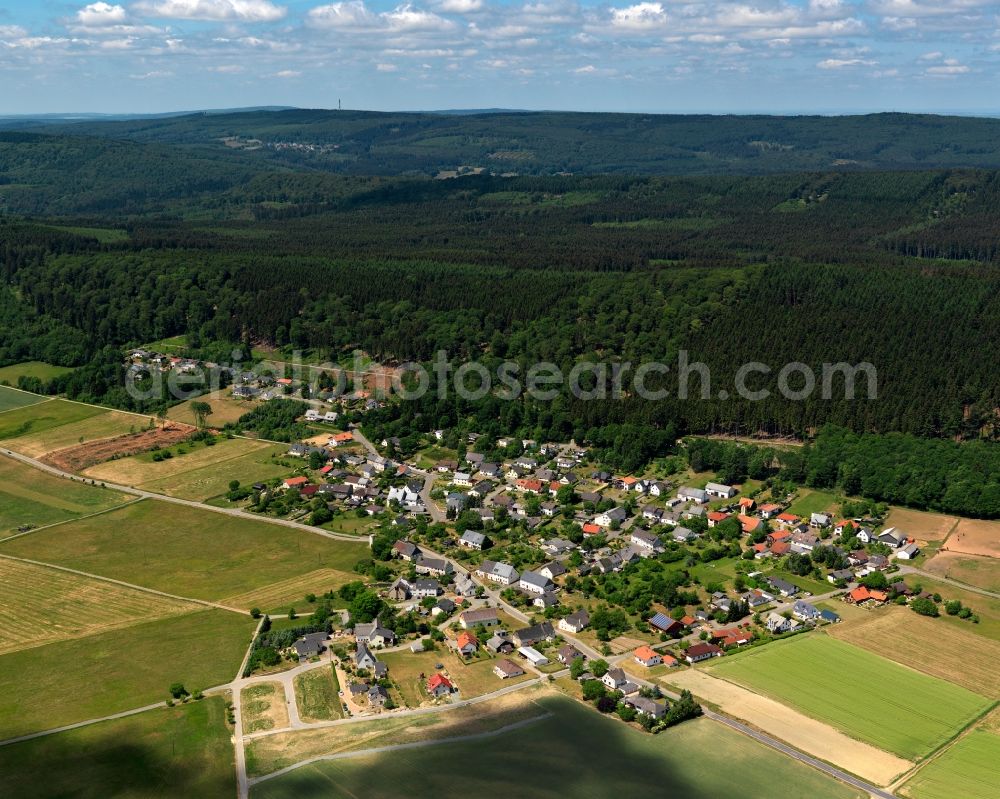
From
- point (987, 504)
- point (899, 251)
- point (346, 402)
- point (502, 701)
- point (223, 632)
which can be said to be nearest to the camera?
point (502, 701)

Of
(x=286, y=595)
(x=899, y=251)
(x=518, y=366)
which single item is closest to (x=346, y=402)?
(x=518, y=366)

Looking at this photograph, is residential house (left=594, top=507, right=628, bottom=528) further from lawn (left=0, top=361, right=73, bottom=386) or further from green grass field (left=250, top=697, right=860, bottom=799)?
lawn (left=0, top=361, right=73, bottom=386)

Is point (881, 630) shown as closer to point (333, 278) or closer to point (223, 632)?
point (223, 632)

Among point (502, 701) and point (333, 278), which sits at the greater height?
point (333, 278)

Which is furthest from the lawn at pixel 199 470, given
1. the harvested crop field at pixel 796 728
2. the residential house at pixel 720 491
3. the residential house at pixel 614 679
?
the harvested crop field at pixel 796 728

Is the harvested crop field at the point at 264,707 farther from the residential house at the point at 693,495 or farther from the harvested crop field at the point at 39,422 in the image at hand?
the harvested crop field at the point at 39,422

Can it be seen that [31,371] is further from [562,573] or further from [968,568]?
[968,568]
